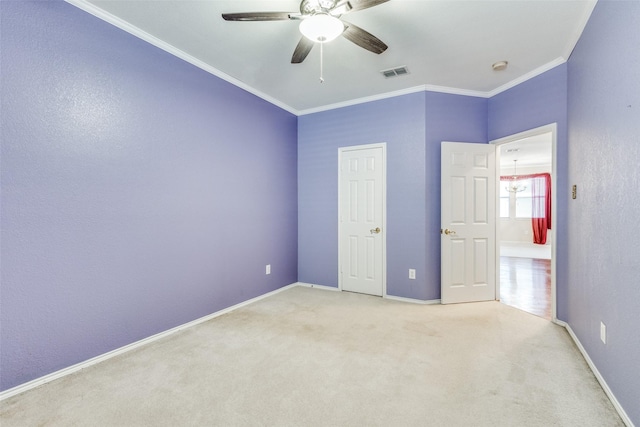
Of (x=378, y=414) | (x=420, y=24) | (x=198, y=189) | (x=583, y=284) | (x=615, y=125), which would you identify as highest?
(x=420, y=24)

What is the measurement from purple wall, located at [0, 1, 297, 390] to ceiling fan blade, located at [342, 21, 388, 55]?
5.73ft

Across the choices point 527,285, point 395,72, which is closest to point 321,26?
point 395,72

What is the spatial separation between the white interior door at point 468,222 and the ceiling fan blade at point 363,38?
1.87 m

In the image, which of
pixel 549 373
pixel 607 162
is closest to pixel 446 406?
pixel 549 373

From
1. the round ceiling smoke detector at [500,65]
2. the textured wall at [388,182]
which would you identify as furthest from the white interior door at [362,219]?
the round ceiling smoke detector at [500,65]

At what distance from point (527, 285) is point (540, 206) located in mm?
6322

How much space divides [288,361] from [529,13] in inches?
131

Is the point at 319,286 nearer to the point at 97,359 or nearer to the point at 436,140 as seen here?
the point at 436,140

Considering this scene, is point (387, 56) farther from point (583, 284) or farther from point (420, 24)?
point (583, 284)

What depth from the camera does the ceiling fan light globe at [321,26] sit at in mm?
1823

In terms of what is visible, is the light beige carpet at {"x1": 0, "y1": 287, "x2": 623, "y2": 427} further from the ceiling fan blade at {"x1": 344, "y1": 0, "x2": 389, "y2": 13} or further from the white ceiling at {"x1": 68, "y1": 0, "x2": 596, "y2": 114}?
the white ceiling at {"x1": 68, "y1": 0, "x2": 596, "y2": 114}

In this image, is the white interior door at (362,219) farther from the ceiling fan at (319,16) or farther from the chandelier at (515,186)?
the chandelier at (515,186)

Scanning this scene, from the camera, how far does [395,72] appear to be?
326 centimetres

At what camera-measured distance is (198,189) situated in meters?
3.02
